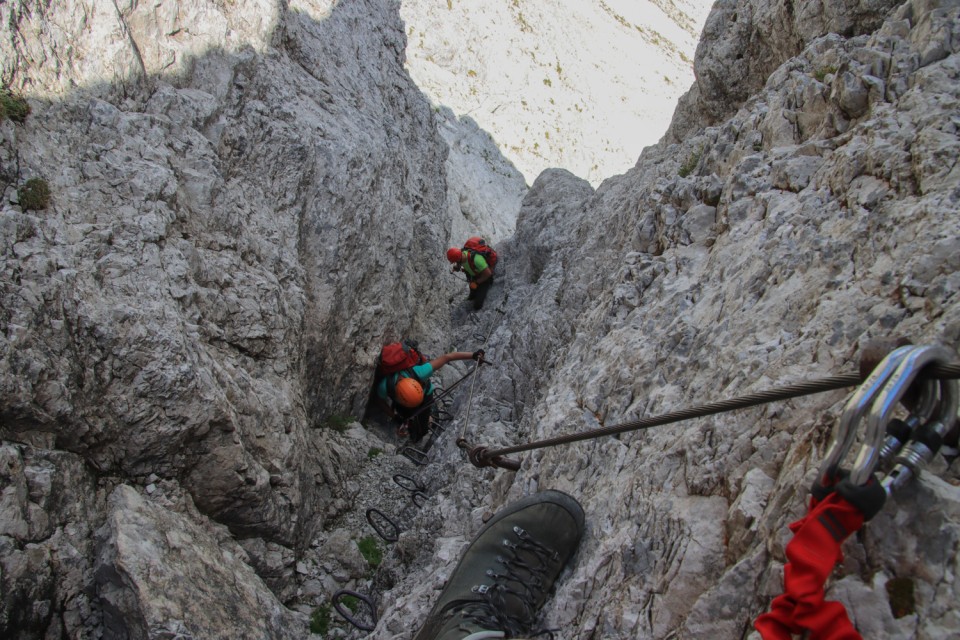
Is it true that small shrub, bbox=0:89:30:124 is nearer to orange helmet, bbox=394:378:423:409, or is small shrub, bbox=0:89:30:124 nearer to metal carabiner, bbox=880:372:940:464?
orange helmet, bbox=394:378:423:409

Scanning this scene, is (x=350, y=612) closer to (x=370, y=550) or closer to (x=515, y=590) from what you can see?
(x=370, y=550)

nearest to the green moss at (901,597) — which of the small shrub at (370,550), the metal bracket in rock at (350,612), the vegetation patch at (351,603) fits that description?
the metal bracket in rock at (350,612)

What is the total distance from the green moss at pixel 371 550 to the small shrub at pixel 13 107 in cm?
624

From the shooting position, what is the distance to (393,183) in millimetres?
11102

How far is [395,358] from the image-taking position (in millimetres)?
9820

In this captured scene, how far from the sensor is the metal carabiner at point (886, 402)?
1.91 meters

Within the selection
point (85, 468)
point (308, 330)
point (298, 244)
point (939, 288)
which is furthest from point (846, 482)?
point (298, 244)

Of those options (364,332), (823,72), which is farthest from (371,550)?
(823,72)

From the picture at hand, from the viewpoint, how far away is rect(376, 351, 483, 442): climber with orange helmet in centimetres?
977

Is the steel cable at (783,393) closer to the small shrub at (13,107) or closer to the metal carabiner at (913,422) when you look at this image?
the metal carabiner at (913,422)

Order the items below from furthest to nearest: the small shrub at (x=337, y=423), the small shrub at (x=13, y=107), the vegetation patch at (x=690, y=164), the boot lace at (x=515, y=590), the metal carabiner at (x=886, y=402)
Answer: the small shrub at (x=337, y=423) < the vegetation patch at (x=690, y=164) < the small shrub at (x=13, y=107) < the boot lace at (x=515, y=590) < the metal carabiner at (x=886, y=402)

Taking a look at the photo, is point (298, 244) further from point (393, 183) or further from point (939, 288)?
point (939, 288)

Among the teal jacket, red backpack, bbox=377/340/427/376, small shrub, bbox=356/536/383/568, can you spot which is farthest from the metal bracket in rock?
red backpack, bbox=377/340/427/376

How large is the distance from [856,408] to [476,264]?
12.1m
